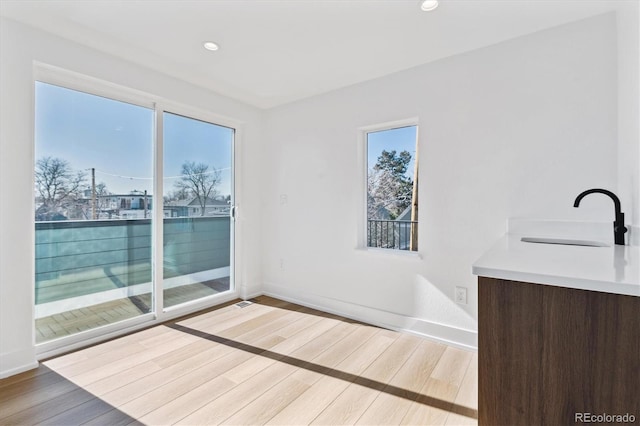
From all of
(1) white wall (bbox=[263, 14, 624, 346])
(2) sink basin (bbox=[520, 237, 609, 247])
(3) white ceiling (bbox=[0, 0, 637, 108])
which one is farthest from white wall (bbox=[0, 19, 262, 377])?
(2) sink basin (bbox=[520, 237, 609, 247])

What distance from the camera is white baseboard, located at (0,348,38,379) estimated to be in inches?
78.5

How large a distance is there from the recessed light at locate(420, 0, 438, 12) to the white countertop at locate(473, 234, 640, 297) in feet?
5.31

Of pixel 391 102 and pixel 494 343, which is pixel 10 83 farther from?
pixel 494 343

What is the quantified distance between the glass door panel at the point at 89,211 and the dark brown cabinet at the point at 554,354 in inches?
116

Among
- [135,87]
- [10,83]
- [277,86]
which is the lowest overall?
[10,83]

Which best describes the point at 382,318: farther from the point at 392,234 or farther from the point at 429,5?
the point at 429,5

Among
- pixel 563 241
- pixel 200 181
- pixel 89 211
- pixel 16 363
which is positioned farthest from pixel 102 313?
pixel 563 241

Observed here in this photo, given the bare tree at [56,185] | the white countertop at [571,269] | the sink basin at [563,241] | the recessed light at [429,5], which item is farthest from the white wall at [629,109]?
the bare tree at [56,185]

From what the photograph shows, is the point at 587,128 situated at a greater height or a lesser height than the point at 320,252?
greater

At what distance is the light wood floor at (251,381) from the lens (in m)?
1.66

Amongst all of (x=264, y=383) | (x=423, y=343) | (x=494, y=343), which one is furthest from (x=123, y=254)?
(x=494, y=343)

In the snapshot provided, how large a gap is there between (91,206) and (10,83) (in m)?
0.99

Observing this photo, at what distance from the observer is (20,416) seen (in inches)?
64.2

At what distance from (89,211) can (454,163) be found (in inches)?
123
